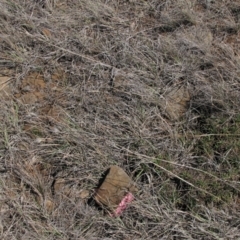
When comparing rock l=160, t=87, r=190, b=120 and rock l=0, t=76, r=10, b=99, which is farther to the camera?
rock l=0, t=76, r=10, b=99

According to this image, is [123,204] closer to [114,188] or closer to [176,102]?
[114,188]

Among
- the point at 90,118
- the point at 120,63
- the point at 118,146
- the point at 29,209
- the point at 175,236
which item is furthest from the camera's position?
the point at 120,63

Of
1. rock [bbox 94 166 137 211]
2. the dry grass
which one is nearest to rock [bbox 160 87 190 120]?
the dry grass

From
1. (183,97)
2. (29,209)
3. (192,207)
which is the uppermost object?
(183,97)

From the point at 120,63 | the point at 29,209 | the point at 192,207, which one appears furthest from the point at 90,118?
the point at 192,207

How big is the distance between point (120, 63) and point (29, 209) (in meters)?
1.08

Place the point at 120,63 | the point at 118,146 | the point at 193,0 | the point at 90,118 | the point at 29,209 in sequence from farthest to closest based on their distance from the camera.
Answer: the point at 193,0 < the point at 120,63 < the point at 90,118 < the point at 118,146 < the point at 29,209

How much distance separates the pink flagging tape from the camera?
7.47 feet

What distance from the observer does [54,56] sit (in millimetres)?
3020

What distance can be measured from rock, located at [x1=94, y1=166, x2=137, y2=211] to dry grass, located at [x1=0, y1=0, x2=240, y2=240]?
0.06 meters

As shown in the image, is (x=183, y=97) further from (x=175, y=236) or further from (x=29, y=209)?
(x=29, y=209)

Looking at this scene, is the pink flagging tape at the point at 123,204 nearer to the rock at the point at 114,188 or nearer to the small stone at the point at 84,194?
the rock at the point at 114,188

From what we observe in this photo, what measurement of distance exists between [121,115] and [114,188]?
0.48 meters

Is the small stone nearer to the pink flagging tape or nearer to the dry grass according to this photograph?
the dry grass
